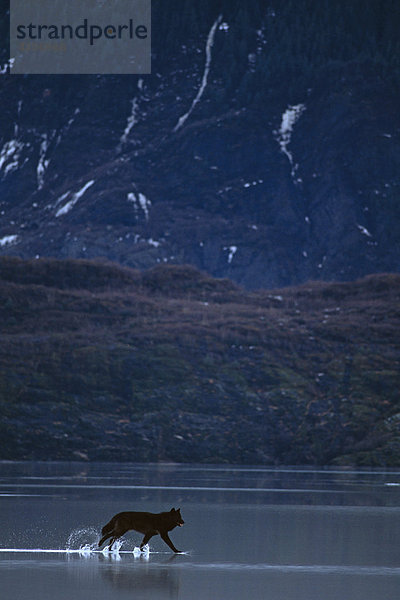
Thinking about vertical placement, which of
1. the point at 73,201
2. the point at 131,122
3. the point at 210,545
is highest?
the point at 131,122

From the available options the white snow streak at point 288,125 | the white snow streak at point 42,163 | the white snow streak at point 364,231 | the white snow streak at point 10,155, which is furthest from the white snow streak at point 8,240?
the white snow streak at point 364,231

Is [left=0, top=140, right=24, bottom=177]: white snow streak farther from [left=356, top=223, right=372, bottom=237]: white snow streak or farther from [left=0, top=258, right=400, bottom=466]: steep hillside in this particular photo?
[left=0, top=258, right=400, bottom=466]: steep hillside

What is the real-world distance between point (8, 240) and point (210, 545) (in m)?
142

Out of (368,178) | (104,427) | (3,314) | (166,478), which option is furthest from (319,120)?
(166,478)

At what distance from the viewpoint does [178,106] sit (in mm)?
186250

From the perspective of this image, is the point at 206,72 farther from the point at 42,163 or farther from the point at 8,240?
the point at 8,240

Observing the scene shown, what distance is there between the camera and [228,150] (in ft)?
589

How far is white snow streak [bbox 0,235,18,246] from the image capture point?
159 meters

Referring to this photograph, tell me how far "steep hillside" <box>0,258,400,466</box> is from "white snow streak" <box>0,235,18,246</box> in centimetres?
3725

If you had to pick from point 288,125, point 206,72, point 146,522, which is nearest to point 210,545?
point 146,522

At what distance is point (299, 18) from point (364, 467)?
5457 inches

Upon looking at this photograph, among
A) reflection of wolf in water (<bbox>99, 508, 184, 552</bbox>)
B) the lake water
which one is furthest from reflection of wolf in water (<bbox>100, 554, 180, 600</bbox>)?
reflection of wolf in water (<bbox>99, 508, 184, 552</bbox>)

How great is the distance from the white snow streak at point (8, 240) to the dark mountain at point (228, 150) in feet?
1.00

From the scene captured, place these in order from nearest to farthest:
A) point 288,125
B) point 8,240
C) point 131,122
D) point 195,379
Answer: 1. point 195,379
2. point 8,240
3. point 288,125
4. point 131,122
